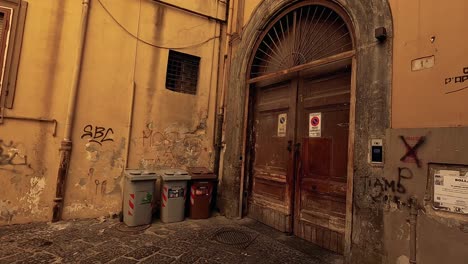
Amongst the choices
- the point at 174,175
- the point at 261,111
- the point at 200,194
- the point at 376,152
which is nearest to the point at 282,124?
the point at 261,111

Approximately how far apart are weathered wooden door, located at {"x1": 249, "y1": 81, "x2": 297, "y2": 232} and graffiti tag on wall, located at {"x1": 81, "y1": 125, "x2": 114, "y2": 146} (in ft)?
9.54

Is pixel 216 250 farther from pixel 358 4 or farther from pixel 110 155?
pixel 358 4

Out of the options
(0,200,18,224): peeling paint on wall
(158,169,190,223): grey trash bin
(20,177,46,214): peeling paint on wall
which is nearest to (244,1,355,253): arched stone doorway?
(158,169,190,223): grey trash bin

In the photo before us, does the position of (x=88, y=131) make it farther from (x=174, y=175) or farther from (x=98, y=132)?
(x=174, y=175)

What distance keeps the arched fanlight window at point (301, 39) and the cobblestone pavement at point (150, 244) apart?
10.3 feet

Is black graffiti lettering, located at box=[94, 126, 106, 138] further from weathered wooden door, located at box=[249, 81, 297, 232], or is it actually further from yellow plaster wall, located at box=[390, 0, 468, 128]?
yellow plaster wall, located at box=[390, 0, 468, 128]

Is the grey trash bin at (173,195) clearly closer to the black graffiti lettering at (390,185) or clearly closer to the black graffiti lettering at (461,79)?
the black graffiti lettering at (390,185)

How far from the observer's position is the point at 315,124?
468 centimetres

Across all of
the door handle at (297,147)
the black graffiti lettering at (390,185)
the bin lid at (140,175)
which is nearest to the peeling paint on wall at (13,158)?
the bin lid at (140,175)

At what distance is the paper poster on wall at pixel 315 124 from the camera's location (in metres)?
4.61

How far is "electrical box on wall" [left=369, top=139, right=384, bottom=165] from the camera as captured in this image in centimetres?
345

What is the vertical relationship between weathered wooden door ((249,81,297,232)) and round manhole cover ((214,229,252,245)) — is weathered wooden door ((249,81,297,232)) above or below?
above

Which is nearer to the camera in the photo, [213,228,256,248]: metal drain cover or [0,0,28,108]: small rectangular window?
[213,228,256,248]: metal drain cover

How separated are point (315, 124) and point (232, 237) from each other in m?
2.36
